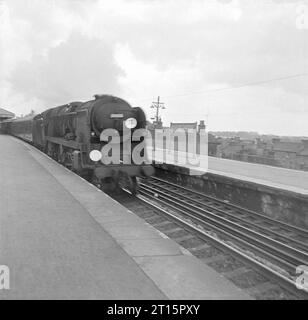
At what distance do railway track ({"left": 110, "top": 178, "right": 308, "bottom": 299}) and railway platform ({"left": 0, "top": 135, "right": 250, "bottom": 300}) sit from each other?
1.15 metres

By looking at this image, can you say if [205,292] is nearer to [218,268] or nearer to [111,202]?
[218,268]

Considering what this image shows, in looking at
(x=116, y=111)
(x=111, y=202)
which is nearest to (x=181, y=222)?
(x=111, y=202)

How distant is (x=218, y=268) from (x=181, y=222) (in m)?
2.78

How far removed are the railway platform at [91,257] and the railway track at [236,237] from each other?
115cm

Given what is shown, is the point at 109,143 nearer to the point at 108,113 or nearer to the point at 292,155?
the point at 108,113

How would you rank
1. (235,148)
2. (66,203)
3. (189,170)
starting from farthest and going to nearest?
(235,148), (189,170), (66,203)

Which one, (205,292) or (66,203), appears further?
(66,203)

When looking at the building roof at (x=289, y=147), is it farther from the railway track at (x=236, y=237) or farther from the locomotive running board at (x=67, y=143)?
the locomotive running board at (x=67, y=143)

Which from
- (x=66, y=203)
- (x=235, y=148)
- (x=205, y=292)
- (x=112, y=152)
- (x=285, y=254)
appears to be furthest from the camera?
(x=235, y=148)

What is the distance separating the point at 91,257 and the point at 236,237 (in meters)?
4.03

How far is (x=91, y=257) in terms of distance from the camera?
18.6 ft

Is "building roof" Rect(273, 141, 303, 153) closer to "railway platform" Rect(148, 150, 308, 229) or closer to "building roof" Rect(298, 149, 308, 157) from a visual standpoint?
"building roof" Rect(298, 149, 308, 157)

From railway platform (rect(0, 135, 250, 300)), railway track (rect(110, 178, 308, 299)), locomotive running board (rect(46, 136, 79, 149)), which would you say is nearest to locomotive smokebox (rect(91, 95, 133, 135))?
locomotive running board (rect(46, 136, 79, 149))

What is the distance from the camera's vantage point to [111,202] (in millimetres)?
10055
